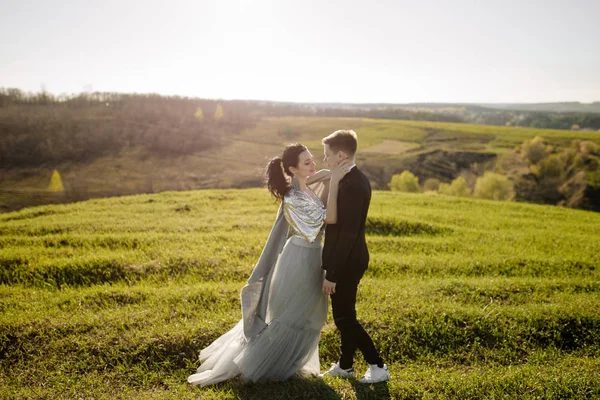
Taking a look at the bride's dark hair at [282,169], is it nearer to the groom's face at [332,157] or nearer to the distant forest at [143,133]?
the groom's face at [332,157]

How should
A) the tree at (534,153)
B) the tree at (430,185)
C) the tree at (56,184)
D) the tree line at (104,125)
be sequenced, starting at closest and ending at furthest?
1. the tree at (56,184)
2. the tree line at (104,125)
3. the tree at (430,185)
4. the tree at (534,153)

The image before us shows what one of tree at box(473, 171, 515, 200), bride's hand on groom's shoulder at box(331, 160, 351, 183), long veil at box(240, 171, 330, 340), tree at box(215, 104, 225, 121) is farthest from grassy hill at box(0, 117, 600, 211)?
bride's hand on groom's shoulder at box(331, 160, 351, 183)

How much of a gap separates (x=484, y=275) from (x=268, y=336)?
713 cm

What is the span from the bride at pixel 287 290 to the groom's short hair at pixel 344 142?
15.9 inches

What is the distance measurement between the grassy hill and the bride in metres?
31.5

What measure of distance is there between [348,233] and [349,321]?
1.20 m

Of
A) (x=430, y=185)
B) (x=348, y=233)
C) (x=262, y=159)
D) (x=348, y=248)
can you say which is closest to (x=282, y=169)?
(x=348, y=233)

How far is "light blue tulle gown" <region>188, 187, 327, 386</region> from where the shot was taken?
16.2 feet

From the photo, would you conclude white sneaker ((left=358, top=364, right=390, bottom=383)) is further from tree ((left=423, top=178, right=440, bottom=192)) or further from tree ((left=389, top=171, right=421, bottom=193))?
tree ((left=423, top=178, right=440, bottom=192))

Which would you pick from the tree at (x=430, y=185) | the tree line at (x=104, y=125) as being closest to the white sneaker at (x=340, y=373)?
the tree line at (x=104, y=125)

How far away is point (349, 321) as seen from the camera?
4945 mm

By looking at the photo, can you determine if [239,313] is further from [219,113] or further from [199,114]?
[219,113]

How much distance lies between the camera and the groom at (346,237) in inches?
178

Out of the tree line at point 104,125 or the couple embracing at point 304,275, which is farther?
the tree line at point 104,125
